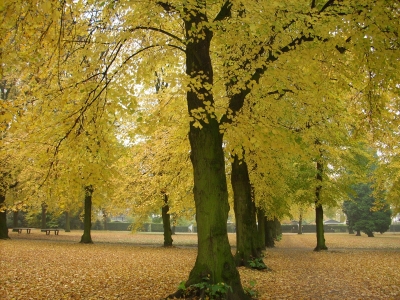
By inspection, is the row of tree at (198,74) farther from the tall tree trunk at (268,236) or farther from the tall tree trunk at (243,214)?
the tall tree trunk at (268,236)

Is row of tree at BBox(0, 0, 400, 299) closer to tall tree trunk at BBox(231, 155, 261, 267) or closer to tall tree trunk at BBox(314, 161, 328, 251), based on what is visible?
tall tree trunk at BBox(231, 155, 261, 267)

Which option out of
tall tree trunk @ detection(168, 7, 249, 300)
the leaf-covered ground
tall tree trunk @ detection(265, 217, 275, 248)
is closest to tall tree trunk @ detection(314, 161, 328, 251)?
tall tree trunk @ detection(265, 217, 275, 248)

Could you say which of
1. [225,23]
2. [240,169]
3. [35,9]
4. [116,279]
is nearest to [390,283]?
[240,169]

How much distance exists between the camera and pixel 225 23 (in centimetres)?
799

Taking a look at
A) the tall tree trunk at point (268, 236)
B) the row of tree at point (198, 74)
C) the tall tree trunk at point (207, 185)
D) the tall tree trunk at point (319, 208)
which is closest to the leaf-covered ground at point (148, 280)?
the tall tree trunk at point (207, 185)

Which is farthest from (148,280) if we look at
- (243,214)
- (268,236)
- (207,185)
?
(268,236)

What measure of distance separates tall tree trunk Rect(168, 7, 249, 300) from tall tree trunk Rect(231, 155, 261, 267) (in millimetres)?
5396

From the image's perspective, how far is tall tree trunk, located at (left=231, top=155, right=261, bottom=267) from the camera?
44.1 ft

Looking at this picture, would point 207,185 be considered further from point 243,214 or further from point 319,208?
point 319,208

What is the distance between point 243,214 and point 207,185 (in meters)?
6.00

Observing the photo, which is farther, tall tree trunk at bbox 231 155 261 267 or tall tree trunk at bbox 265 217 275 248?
tall tree trunk at bbox 265 217 275 248

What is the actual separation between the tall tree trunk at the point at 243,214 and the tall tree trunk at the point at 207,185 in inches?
212

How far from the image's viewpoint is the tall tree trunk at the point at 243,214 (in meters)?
13.4

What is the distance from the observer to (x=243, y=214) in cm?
1345
